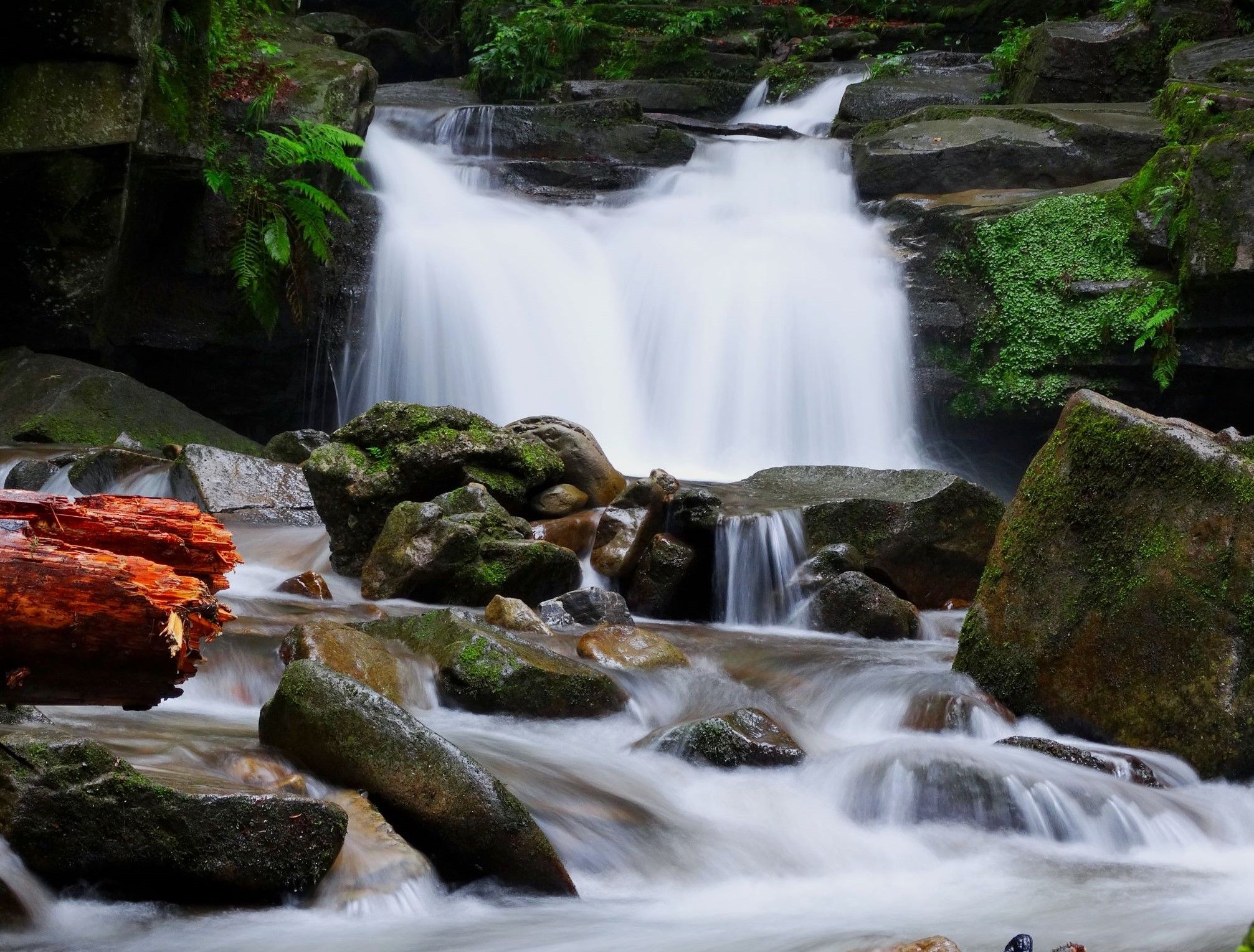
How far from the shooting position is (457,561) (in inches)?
257

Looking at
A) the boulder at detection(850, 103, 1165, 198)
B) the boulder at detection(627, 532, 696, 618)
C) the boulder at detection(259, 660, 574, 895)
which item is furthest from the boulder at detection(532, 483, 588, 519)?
the boulder at detection(850, 103, 1165, 198)

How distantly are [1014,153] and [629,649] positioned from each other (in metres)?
9.92

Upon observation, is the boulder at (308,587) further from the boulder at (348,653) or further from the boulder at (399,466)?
the boulder at (348,653)

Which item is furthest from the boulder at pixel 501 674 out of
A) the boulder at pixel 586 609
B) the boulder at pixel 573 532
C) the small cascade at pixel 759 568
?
the boulder at pixel 573 532

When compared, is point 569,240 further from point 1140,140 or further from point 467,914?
point 467,914

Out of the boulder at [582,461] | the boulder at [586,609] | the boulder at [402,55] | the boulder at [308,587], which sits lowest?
the boulder at [308,587]

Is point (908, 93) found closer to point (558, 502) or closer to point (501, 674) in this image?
point (558, 502)

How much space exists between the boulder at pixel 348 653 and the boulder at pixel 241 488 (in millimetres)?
3636

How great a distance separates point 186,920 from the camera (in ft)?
9.59

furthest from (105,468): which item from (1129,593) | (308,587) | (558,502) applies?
(1129,593)

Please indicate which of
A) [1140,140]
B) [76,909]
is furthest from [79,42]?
Answer: [1140,140]

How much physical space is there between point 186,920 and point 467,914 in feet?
2.48

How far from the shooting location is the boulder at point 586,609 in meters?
6.46

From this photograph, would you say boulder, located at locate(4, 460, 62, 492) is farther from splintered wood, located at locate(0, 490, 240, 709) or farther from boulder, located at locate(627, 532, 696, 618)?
splintered wood, located at locate(0, 490, 240, 709)
